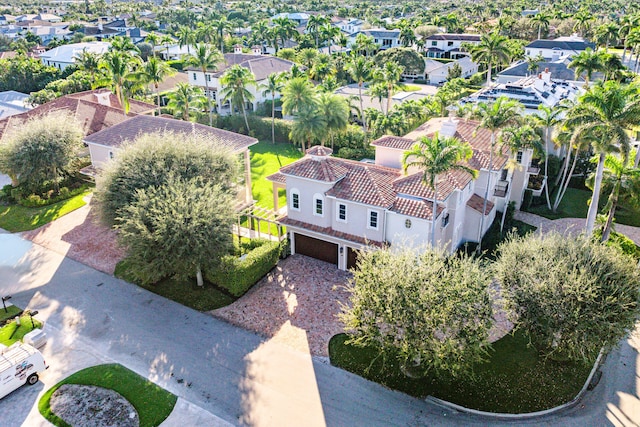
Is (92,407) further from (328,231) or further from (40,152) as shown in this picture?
(40,152)

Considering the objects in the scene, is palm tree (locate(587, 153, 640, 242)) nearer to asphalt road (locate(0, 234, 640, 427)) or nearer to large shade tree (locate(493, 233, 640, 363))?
large shade tree (locate(493, 233, 640, 363))

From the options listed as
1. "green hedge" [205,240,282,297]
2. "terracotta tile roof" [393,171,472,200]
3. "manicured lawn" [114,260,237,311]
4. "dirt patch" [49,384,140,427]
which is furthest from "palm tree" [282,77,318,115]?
"dirt patch" [49,384,140,427]

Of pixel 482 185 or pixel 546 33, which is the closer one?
pixel 482 185

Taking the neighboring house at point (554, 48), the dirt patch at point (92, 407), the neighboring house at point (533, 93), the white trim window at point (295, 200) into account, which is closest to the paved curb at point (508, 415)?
the dirt patch at point (92, 407)

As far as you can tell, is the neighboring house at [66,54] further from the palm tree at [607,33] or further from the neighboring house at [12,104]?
the palm tree at [607,33]

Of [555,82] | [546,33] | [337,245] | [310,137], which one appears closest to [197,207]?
[337,245]

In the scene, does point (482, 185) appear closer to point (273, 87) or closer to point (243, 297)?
point (243, 297)
